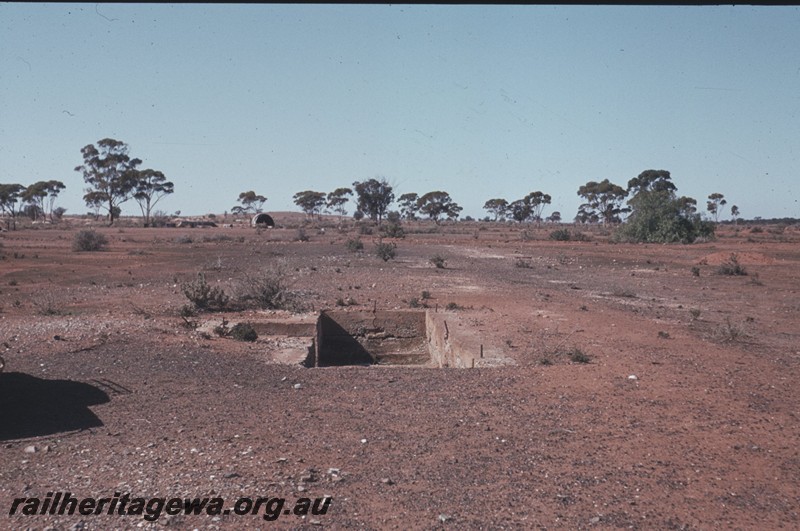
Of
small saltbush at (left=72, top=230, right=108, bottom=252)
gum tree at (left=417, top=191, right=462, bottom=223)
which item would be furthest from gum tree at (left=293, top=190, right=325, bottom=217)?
small saltbush at (left=72, top=230, right=108, bottom=252)

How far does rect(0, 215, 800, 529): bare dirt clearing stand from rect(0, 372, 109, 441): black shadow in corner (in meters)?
0.03

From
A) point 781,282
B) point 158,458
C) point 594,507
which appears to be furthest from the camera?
point 781,282

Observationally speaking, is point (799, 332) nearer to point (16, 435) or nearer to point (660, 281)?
point (660, 281)

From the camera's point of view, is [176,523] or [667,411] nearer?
[176,523]

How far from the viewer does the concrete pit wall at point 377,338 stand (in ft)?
46.9

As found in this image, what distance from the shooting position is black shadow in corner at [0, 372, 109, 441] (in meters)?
6.48

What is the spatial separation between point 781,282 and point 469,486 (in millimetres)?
19453

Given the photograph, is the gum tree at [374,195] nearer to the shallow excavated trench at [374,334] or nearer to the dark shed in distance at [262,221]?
the dark shed in distance at [262,221]

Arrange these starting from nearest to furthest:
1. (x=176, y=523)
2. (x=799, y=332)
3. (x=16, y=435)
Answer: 1. (x=176, y=523)
2. (x=16, y=435)
3. (x=799, y=332)

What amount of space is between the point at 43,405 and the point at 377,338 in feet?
26.7

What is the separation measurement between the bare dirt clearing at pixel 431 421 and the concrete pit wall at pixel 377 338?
56cm

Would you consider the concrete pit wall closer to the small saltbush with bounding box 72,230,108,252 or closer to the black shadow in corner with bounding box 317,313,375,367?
the black shadow in corner with bounding box 317,313,375,367

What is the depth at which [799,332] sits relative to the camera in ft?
40.5

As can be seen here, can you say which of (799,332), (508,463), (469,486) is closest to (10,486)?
(469,486)
